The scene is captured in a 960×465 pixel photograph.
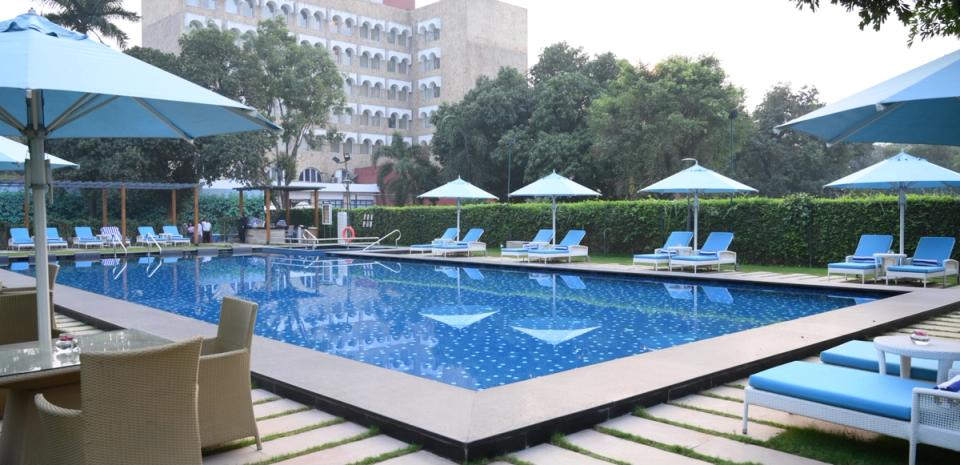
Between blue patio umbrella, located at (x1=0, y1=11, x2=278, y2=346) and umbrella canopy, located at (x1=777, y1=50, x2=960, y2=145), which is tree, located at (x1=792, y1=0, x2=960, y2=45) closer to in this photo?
umbrella canopy, located at (x1=777, y1=50, x2=960, y2=145)

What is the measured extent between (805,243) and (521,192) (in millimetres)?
7189

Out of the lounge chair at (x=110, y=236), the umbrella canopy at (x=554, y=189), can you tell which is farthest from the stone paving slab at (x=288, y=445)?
the lounge chair at (x=110, y=236)

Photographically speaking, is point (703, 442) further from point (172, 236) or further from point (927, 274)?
point (172, 236)

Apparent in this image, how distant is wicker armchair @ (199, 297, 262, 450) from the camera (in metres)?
3.71

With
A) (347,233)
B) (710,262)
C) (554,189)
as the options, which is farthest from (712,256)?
(347,233)

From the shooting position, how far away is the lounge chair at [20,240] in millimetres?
22203

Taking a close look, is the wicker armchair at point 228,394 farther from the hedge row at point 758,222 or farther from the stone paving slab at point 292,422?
the hedge row at point 758,222

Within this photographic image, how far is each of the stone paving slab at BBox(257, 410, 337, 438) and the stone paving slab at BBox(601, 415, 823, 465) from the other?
6.12 ft

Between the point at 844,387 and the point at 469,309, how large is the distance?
7.54m

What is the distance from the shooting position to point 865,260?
1330 centimetres

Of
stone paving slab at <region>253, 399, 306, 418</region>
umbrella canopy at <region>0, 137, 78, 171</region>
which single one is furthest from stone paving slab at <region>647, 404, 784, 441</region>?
umbrella canopy at <region>0, 137, 78, 171</region>

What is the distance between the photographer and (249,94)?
108 feet

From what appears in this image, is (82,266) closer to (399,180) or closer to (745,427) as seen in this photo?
(745,427)

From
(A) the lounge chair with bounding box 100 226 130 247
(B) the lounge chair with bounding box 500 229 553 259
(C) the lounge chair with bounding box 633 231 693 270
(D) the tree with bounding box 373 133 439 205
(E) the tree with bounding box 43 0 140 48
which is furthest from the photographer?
(D) the tree with bounding box 373 133 439 205
